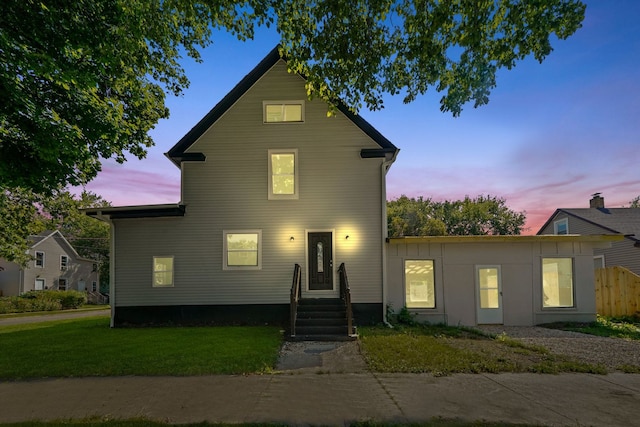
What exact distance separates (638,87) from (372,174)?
971 centimetres

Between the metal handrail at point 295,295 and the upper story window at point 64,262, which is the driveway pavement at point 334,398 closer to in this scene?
the metal handrail at point 295,295

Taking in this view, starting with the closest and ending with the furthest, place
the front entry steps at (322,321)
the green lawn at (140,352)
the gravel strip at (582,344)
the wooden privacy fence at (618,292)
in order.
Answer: the green lawn at (140,352) < the gravel strip at (582,344) < the front entry steps at (322,321) < the wooden privacy fence at (618,292)

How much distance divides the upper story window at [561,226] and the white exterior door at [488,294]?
1552 cm

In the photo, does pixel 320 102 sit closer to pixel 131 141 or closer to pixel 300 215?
pixel 300 215

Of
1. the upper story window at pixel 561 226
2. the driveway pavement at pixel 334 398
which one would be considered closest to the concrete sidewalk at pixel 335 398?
the driveway pavement at pixel 334 398

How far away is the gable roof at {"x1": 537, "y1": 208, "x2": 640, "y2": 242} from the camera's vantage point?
20062 mm

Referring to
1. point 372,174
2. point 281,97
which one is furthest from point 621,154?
point 281,97

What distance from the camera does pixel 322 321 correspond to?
10109 millimetres

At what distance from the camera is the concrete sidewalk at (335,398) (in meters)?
4.30

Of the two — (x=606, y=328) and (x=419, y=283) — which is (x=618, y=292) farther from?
(x=419, y=283)

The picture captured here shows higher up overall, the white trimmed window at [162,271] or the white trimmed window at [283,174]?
the white trimmed window at [283,174]

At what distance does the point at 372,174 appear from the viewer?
39.6 ft

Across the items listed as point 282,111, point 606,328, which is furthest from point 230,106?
point 606,328

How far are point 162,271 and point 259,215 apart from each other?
152 inches
